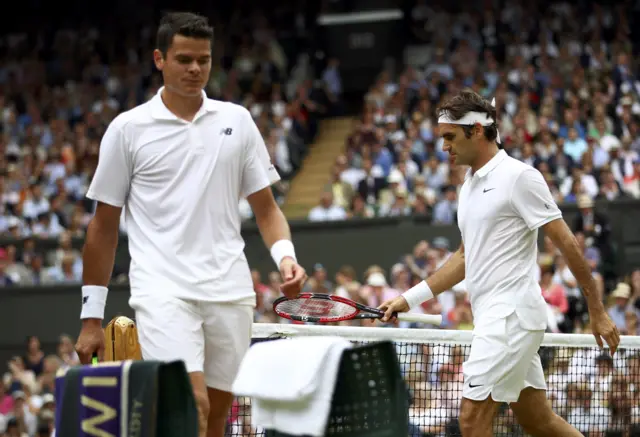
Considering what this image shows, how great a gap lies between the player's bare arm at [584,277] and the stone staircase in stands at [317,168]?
1215 centimetres

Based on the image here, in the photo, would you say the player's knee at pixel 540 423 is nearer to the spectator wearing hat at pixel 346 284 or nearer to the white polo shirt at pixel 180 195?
the white polo shirt at pixel 180 195

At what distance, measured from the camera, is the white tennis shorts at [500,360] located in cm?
582

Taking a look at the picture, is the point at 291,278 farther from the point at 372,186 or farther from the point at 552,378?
the point at 372,186

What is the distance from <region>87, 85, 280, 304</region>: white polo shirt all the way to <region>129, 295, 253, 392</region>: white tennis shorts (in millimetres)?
54

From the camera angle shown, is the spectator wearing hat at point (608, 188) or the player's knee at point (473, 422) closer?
the player's knee at point (473, 422)

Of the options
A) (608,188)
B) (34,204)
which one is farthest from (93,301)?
(34,204)

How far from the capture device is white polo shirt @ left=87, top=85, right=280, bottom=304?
5.00m

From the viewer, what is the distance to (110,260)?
5.24 m

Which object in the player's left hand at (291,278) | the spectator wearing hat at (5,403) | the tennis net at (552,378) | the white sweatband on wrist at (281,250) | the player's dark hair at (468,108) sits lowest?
the spectator wearing hat at (5,403)

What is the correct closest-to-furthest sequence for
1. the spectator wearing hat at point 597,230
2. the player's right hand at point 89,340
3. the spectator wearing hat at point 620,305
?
the player's right hand at point 89,340, the spectator wearing hat at point 620,305, the spectator wearing hat at point 597,230

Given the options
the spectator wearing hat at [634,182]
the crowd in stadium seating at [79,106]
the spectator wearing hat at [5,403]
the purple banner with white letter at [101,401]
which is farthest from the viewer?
the crowd in stadium seating at [79,106]

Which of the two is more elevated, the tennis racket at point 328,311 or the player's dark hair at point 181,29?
the player's dark hair at point 181,29

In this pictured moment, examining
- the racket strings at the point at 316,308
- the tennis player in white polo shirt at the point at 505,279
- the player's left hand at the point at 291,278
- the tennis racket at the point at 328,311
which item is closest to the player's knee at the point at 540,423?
the tennis player in white polo shirt at the point at 505,279

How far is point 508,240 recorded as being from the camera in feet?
19.4
